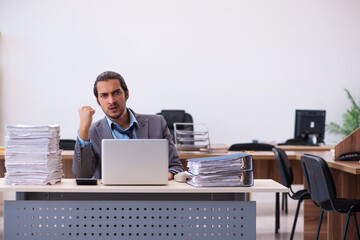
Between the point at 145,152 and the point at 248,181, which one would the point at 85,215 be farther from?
the point at 248,181

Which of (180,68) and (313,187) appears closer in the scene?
(313,187)

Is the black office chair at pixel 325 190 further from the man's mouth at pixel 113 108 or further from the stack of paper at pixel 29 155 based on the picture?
the stack of paper at pixel 29 155

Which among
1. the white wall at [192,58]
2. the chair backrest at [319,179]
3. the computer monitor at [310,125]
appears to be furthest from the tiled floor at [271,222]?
the white wall at [192,58]

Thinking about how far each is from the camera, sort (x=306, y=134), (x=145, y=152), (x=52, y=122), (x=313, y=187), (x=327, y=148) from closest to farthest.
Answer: (x=145, y=152) < (x=313, y=187) < (x=327, y=148) < (x=306, y=134) < (x=52, y=122)

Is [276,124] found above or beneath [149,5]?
Answer: beneath

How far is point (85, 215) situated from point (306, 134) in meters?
5.50

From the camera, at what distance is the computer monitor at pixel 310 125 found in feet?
24.4

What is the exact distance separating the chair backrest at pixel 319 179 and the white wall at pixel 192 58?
5.05 m

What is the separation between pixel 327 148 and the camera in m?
7.02

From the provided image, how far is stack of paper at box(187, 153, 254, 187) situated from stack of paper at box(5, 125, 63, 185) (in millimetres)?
788

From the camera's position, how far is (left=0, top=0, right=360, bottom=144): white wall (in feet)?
29.3

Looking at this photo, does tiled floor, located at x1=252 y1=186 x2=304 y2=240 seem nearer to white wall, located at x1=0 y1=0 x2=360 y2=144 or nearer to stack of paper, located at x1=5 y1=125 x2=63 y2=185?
white wall, located at x1=0 y1=0 x2=360 y2=144

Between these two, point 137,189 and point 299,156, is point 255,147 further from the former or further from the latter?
point 137,189

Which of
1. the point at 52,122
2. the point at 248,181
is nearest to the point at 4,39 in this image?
the point at 52,122
